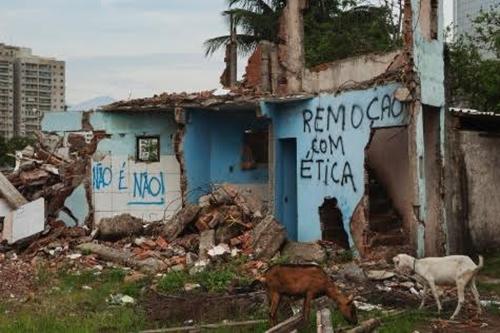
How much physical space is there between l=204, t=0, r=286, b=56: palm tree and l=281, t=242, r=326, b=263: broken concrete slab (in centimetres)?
1612

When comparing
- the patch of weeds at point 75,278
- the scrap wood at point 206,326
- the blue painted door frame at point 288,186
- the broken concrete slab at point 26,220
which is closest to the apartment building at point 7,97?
the broken concrete slab at point 26,220

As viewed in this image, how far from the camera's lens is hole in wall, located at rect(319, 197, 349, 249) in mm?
14953

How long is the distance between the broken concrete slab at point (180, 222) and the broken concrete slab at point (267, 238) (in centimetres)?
180

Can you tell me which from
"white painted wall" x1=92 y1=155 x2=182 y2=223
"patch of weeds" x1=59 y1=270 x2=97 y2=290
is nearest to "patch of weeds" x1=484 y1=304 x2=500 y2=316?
"patch of weeds" x1=59 y1=270 x2=97 y2=290

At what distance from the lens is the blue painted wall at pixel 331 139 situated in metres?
13.7

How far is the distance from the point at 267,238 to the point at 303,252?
2.65 feet

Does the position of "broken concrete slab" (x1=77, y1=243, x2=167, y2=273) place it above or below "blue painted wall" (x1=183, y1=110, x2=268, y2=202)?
below

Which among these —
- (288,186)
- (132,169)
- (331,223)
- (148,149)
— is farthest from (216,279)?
(148,149)

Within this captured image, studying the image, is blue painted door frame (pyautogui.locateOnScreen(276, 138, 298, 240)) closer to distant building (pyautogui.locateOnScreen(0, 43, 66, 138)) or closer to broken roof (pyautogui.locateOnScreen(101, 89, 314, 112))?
broken roof (pyautogui.locateOnScreen(101, 89, 314, 112))

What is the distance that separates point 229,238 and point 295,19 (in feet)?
17.3

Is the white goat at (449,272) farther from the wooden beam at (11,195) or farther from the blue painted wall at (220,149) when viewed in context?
the wooden beam at (11,195)

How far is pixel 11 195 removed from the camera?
16.8 m

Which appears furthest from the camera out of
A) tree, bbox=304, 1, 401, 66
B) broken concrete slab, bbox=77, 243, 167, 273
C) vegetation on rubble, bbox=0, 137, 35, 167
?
vegetation on rubble, bbox=0, 137, 35, 167

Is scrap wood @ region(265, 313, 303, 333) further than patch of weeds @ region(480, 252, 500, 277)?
No
